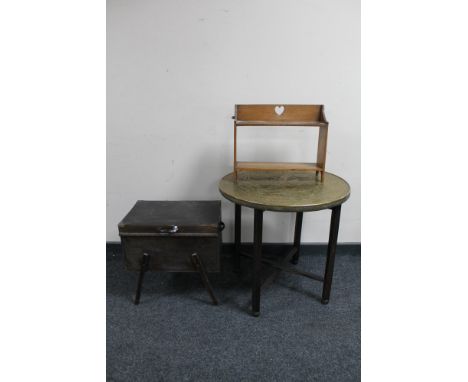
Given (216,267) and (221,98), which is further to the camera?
(221,98)

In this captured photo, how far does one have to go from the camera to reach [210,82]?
2014 mm

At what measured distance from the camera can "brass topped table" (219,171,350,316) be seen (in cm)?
154

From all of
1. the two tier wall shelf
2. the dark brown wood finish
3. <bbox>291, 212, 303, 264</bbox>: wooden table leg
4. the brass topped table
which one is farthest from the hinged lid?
<bbox>291, 212, 303, 264</bbox>: wooden table leg

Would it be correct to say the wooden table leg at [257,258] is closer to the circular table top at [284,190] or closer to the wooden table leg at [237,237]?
the circular table top at [284,190]

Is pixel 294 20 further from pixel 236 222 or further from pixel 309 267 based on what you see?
pixel 309 267

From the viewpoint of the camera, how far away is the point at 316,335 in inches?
66.4

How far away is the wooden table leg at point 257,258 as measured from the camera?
162 centimetres

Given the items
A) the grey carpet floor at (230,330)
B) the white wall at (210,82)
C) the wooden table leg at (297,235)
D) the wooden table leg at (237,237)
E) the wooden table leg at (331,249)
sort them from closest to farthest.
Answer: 1. the grey carpet floor at (230,330)
2. the wooden table leg at (331,249)
3. the white wall at (210,82)
4. the wooden table leg at (237,237)
5. the wooden table leg at (297,235)

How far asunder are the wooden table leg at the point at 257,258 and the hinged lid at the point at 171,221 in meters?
0.23

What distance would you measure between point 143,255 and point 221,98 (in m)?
1.12

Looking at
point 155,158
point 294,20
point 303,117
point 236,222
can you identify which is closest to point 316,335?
point 236,222

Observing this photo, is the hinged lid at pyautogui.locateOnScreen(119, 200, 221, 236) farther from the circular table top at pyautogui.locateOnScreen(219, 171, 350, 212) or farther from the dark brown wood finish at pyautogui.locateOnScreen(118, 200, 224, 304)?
the circular table top at pyautogui.locateOnScreen(219, 171, 350, 212)

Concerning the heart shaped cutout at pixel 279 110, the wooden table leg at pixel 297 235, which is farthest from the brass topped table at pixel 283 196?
the heart shaped cutout at pixel 279 110

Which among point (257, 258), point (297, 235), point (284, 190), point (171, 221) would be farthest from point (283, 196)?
point (297, 235)
